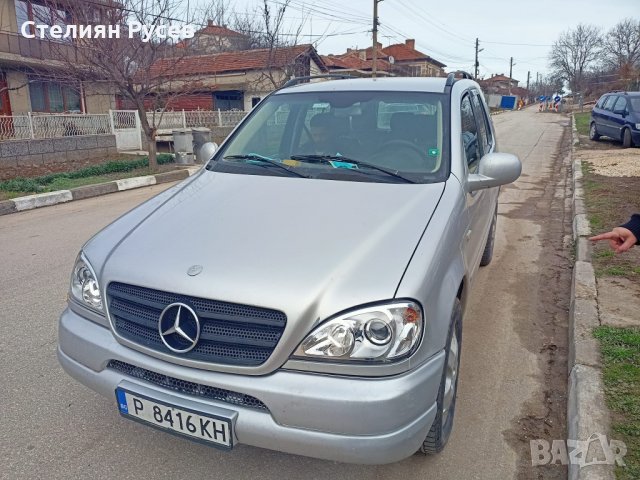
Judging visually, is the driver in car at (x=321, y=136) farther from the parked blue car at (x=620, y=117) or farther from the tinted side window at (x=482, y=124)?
the parked blue car at (x=620, y=117)

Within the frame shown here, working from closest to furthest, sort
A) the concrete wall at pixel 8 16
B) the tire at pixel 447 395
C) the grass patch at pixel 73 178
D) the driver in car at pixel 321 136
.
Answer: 1. the tire at pixel 447 395
2. the driver in car at pixel 321 136
3. the grass patch at pixel 73 178
4. the concrete wall at pixel 8 16

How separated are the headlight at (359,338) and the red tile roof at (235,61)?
11.6 metres

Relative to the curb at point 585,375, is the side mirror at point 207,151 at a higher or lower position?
higher

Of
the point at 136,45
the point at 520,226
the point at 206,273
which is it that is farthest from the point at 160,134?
the point at 206,273

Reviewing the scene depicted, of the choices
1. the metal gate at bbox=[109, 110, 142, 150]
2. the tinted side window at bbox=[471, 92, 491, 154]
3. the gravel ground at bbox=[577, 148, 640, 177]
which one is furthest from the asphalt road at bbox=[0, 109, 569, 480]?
the metal gate at bbox=[109, 110, 142, 150]

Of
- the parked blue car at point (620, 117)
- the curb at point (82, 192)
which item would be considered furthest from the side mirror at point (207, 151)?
the parked blue car at point (620, 117)

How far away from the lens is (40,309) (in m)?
4.09

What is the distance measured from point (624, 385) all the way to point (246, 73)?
28919mm

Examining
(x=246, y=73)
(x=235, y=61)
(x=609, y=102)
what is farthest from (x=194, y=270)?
(x=246, y=73)

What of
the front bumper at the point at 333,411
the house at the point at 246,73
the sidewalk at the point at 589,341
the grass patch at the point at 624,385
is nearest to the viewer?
the front bumper at the point at 333,411

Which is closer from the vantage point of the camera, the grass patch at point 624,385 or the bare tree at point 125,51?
the grass patch at point 624,385

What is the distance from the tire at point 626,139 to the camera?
14577 millimetres

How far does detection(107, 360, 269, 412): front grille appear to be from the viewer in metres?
1.93

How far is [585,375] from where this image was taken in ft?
9.66
